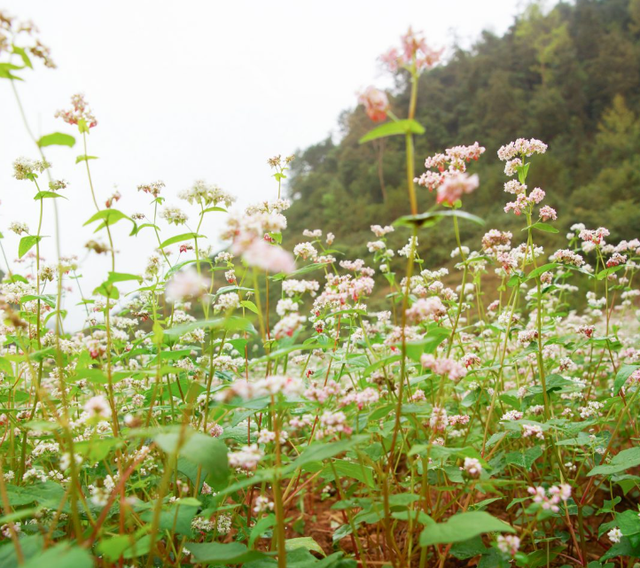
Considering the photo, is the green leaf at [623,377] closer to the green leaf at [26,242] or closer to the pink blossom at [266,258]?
the pink blossom at [266,258]

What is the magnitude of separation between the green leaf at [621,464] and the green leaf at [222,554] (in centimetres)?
129

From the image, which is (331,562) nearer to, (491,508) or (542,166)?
(491,508)

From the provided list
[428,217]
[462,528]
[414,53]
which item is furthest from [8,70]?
[462,528]

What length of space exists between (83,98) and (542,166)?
22.1 metres

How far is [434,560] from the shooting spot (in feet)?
6.68

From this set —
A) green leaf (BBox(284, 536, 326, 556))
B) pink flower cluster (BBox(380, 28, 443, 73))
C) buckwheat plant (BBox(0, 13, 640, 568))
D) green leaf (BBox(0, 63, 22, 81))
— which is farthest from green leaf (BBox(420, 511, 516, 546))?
green leaf (BBox(0, 63, 22, 81))

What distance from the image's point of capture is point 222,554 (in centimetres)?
131

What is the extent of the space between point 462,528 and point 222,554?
661 millimetres

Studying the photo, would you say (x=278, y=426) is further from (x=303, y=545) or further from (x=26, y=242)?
(x=26, y=242)

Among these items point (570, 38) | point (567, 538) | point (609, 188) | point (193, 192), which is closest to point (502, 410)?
point (567, 538)

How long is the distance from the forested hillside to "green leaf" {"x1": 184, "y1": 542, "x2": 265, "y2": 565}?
16742 millimetres

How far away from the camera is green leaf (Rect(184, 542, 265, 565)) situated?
1.26 meters

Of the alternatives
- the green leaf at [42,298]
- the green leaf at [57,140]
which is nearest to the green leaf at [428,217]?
the green leaf at [57,140]

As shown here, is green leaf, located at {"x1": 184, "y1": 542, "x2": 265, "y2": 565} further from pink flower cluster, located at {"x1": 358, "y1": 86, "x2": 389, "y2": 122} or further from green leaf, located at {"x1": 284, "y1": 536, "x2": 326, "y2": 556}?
pink flower cluster, located at {"x1": 358, "y1": 86, "x2": 389, "y2": 122}
